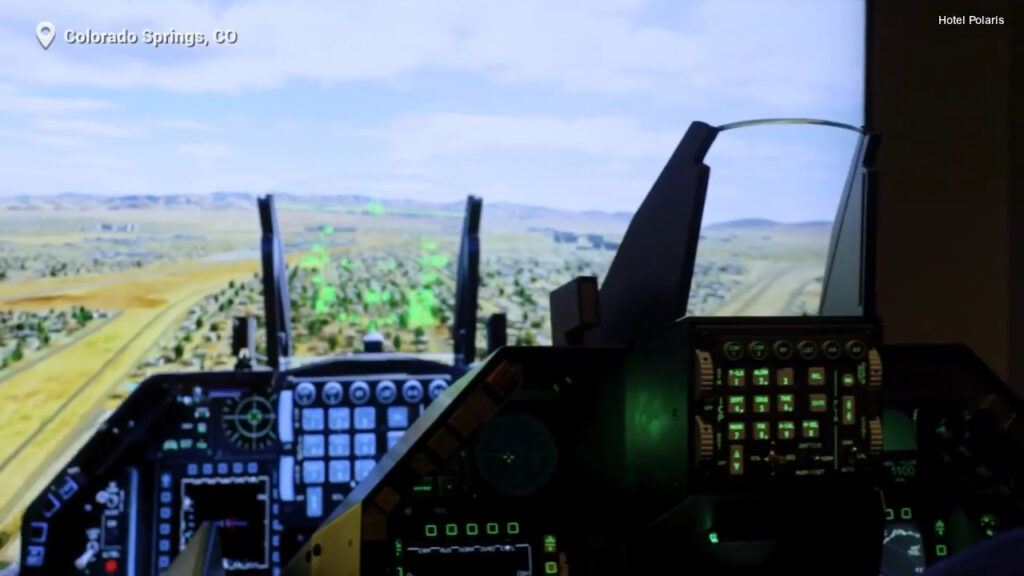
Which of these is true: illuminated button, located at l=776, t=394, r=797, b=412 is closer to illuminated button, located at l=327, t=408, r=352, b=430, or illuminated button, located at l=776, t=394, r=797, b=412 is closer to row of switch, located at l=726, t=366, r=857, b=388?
row of switch, located at l=726, t=366, r=857, b=388

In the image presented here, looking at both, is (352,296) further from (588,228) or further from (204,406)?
(588,228)

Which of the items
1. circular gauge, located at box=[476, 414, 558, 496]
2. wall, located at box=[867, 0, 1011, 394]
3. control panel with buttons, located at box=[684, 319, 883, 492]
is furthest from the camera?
wall, located at box=[867, 0, 1011, 394]

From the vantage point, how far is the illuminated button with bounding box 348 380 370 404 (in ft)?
10.1

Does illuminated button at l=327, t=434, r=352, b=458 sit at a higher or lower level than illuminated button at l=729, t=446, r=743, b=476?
lower

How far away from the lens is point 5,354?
296cm

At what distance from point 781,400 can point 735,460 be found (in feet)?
0.38

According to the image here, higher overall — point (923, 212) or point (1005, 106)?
point (1005, 106)

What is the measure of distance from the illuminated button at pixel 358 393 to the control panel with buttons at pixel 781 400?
5.16ft

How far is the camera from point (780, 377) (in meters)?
1.70

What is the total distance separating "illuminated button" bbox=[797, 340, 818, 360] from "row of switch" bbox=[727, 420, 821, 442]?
0.32 ft

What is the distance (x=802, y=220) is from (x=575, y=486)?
177 cm

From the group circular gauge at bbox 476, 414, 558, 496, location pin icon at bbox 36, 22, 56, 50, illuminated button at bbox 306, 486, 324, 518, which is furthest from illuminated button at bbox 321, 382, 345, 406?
location pin icon at bbox 36, 22, 56, 50

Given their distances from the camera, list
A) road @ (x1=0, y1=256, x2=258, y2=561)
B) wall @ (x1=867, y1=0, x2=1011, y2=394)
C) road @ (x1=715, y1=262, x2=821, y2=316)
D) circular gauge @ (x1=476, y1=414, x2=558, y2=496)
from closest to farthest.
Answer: circular gauge @ (x1=476, y1=414, x2=558, y2=496), road @ (x1=0, y1=256, x2=258, y2=561), road @ (x1=715, y1=262, x2=821, y2=316), wall @ (x1=867, y1=0, x2=1011, y2=394)

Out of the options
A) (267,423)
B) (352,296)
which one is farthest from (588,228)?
(267,423)
